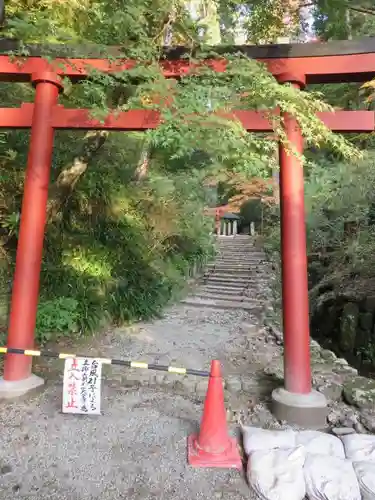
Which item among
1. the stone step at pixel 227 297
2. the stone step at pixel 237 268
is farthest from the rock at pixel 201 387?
the stone step at pixel 237 268

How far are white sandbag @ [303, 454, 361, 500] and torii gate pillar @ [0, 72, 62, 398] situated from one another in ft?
9.86

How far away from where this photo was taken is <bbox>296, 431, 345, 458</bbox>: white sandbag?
2793 millimetres

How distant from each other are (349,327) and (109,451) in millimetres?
9543

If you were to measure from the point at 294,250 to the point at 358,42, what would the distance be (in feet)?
7.86

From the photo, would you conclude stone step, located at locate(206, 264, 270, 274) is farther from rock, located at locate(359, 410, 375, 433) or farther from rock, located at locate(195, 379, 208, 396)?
rock, located at locate(359, 410, 375, 433)

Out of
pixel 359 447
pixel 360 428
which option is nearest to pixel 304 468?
pixel 359 447

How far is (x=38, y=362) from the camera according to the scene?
5004 mm

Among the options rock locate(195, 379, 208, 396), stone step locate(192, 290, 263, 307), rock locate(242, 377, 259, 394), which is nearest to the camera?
rock locate(195, 379, 208, 396)

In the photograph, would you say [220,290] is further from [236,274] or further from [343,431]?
[343,431]

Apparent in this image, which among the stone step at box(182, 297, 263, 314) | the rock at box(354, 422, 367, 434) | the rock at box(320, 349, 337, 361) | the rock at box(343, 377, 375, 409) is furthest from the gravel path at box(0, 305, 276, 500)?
the stone step at box(182, 297, 263, 314)

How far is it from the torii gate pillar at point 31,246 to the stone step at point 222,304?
6.04 metres

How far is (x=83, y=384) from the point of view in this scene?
10.9 ft

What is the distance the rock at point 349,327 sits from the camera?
10.6m

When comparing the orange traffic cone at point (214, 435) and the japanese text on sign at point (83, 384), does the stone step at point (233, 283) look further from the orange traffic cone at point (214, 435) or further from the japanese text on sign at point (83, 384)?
the orange traffic cone at point (214, 435)
